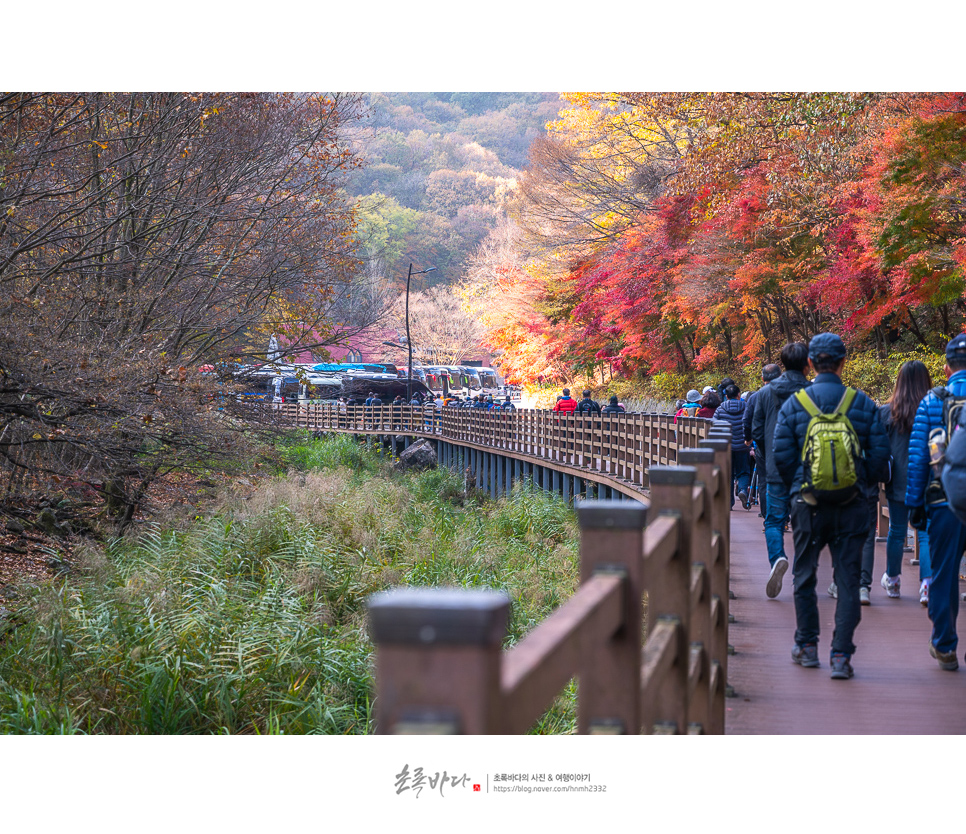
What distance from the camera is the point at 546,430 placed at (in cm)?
2123

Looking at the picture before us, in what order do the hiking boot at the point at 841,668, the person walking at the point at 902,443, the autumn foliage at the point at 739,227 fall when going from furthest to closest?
the autumn foliage at the point at 739,227 → the person walking at the point at 902,443 → the hiking boot at the point at 841,668

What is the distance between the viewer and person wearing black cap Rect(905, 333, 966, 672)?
4777 millimetres

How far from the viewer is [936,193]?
41.8 feet

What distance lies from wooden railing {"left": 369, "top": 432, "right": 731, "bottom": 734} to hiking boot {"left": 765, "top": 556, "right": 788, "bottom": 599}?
2.59 m

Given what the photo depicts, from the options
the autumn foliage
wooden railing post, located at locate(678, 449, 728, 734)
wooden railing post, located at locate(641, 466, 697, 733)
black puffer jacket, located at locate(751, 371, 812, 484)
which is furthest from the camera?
the autumn foliage

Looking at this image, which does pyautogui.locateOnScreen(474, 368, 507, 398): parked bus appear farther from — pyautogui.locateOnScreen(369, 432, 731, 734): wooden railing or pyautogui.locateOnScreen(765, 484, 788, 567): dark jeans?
pyautogui.locateOnScreen(369, 432, 731, 734): wooden railing

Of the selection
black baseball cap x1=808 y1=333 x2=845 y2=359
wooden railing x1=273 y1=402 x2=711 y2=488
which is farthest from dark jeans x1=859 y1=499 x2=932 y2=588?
wooden railing x1=273 y1=402 x2=711 y2=488

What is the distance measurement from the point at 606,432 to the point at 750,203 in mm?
5645

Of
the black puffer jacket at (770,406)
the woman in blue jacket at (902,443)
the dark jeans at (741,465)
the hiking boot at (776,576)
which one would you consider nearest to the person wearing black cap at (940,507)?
the woman in blue jacket at (902,443)

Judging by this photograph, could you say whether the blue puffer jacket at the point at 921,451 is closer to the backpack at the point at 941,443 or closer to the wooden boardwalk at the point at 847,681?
the backpack at the point at 941,443

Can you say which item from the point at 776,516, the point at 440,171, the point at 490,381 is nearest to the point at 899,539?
the point at 776,516

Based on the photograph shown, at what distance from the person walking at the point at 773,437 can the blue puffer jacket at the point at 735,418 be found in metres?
2.28

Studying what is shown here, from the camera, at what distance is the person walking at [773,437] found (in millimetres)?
6543
